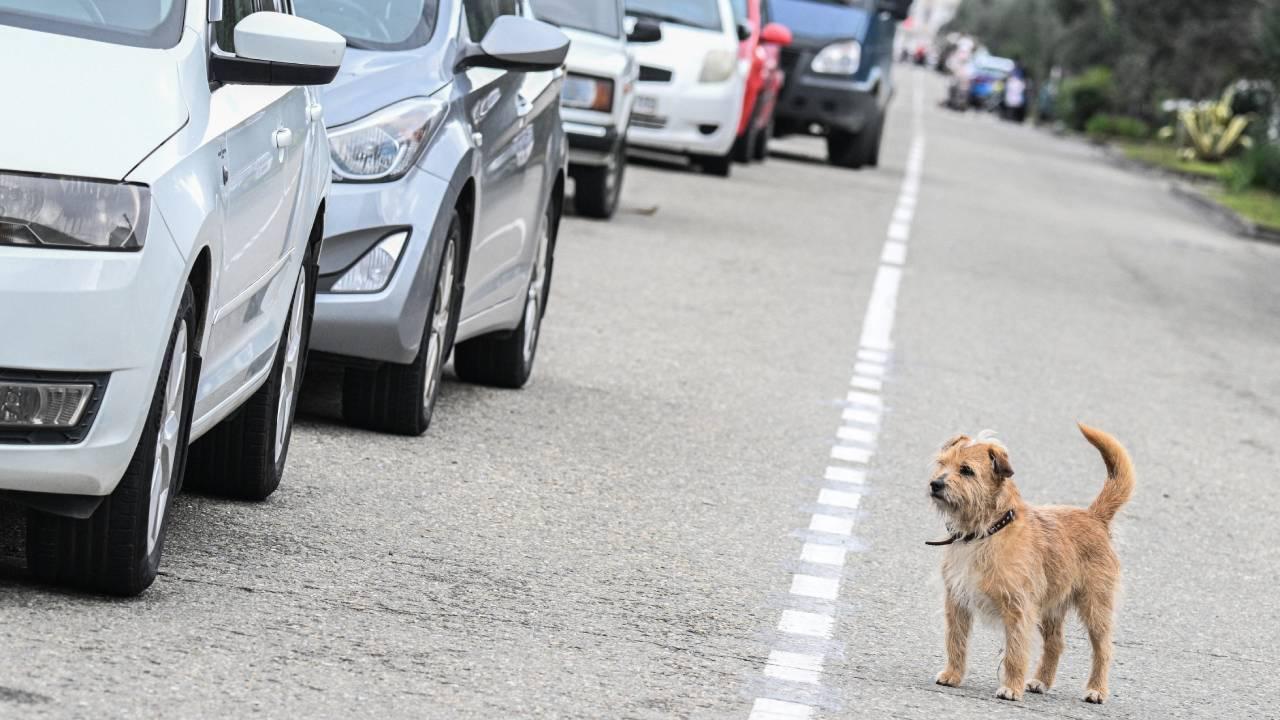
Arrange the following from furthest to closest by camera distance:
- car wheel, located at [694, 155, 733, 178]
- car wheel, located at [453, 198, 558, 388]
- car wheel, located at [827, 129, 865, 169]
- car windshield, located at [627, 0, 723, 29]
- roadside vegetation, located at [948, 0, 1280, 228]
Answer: roadside vegetation, located at [948, 0, 1280, 228], car wheel, located at [827, 129, 865, 169], car wheel, located at [694, 155, 733, 178], car windshield, located at [627, 0, 723, 29], car wheel, located at [453, 198, 558, 388]

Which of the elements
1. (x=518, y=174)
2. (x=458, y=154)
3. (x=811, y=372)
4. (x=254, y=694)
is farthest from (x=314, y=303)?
(x=811, y=372)

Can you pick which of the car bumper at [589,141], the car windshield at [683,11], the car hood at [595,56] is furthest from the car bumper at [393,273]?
the car windshield at [683,11]

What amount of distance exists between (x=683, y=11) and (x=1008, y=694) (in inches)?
736

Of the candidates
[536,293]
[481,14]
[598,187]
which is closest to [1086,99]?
[598,187]

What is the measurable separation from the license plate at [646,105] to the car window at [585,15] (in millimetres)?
5254

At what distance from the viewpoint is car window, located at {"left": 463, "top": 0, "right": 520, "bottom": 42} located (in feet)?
30.6

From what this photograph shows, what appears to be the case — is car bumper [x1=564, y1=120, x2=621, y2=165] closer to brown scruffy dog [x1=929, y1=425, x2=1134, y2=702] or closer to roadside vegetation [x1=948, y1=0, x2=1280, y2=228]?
brown scruffy dog [x1=929, y1=425, x2=1134, y2=702]

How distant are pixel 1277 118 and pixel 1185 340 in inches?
1107

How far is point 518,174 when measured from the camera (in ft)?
31.9

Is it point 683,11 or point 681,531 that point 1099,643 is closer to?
point 681,531

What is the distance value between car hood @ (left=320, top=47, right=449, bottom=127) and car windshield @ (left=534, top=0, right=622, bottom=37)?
8.45 metres

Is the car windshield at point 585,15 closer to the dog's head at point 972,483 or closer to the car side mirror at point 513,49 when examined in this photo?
the car side mirror at point 513,49

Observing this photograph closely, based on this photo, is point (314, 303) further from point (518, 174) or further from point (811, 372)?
point (811, 372)

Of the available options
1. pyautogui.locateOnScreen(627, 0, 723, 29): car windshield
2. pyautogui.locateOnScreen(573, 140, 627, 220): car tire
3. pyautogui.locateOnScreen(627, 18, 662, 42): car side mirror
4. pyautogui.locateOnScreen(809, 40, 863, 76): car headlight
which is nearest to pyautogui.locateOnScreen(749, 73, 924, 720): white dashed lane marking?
pyautogui.locateOnScreen(573, 140, 627, 220): car tire
